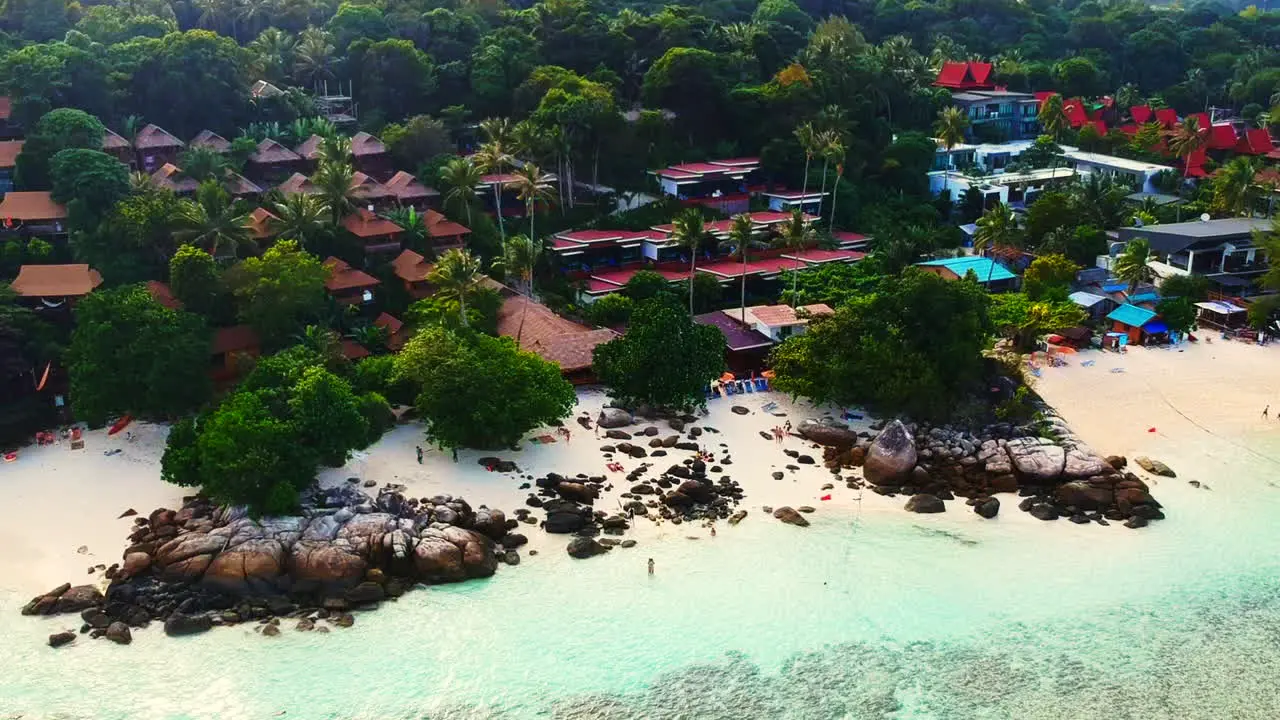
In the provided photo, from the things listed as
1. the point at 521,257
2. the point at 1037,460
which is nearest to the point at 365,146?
the point at 521,257

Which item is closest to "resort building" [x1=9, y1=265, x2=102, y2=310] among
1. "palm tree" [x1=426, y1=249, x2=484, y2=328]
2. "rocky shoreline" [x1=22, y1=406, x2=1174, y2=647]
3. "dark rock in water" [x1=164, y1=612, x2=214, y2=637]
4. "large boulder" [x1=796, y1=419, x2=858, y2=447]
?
"palm tree" [x1=426, y1=249, x2=484, y2=328]

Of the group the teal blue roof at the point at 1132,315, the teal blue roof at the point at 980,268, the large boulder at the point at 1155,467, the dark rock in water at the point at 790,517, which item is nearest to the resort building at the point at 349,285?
the dark rock in water at the point at 790,517

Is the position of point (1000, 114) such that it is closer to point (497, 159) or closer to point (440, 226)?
point (497, 159)

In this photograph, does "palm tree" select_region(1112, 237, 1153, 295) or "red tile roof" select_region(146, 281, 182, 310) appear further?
"palm tree" select_region(1112, 237, 1153, 295)

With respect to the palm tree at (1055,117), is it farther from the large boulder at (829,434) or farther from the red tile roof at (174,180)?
the red tile roof at (174,180)

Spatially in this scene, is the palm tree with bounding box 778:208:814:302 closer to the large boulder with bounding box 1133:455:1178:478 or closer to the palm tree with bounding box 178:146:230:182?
the large boulder with bounding box 1133:455:1178:478
